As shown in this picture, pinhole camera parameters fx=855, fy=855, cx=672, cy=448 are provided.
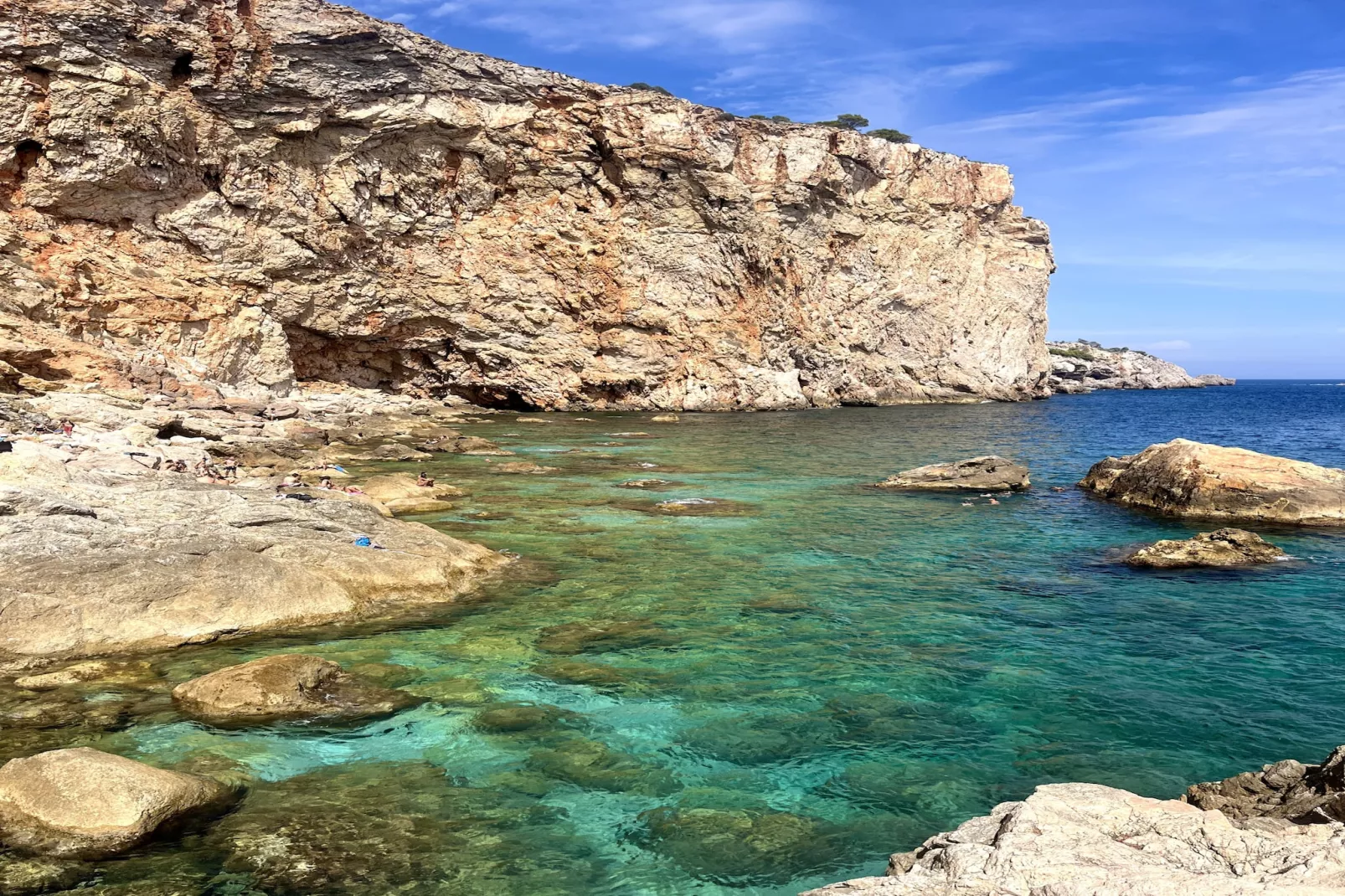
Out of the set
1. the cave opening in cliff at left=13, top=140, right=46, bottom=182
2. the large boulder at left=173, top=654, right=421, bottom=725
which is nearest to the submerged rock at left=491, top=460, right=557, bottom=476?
the large boulder at left=173, top=654, right=421, bottom=725

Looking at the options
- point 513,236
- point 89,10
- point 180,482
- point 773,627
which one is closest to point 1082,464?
point 773,627

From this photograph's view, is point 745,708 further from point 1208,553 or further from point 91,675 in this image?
point 1208,553

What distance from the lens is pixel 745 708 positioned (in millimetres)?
9547

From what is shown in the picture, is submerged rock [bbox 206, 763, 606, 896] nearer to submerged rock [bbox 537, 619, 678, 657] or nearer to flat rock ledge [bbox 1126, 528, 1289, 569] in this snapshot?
submerged rock [bbox 537, 619, 678, 657]

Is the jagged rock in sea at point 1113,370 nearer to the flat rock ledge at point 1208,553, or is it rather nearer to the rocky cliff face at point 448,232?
the rocky cliff face at point 448,232

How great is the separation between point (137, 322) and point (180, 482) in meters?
34.5

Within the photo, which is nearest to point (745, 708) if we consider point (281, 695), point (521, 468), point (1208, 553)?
point (281, 695)

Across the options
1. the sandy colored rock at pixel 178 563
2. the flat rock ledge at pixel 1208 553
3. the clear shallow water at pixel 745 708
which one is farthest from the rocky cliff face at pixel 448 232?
the flat rock ledge at pixel 1208 553

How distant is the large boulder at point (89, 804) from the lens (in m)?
6.15

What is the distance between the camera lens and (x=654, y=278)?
64.2m

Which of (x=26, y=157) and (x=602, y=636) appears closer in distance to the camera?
(x=602, y=636)

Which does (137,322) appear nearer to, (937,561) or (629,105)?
(629,105)

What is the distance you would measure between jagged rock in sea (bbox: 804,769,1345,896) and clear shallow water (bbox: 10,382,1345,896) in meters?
1.74

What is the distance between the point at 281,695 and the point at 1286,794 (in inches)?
348
